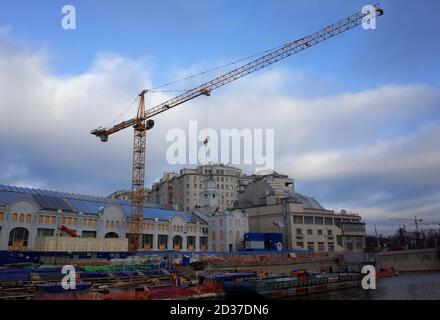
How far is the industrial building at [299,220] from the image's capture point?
116 metres

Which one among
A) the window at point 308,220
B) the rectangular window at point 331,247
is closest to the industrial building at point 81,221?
the window at point 308,220

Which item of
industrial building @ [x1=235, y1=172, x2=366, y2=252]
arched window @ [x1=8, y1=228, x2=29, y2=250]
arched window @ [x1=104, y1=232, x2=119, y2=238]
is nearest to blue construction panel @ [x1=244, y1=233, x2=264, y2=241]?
industrial building @ [x1=235, y1=172, x2=366, y2=252]

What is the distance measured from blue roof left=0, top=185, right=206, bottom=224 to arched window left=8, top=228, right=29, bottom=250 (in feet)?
18.9

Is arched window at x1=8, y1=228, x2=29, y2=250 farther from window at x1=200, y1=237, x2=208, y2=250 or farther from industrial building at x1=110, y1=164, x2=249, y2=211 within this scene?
industrial building at x1=110, y1=164, x2=249, y2=211

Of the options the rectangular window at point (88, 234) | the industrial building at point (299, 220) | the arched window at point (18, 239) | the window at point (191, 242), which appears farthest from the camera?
the industrial building at point (299, 220)

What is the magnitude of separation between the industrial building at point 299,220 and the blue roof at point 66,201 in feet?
79.0

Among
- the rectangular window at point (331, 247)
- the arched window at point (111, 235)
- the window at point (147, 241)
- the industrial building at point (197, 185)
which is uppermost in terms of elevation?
the industrial building at point (197, 185)

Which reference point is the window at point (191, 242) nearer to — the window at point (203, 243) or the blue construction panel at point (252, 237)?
the window at point (203, 243)

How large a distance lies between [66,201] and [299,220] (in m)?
69.4

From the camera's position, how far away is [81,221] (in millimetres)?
81625

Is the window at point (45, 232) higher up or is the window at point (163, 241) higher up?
the window at point (45, 232)

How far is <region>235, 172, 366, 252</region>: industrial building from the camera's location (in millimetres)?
115938
